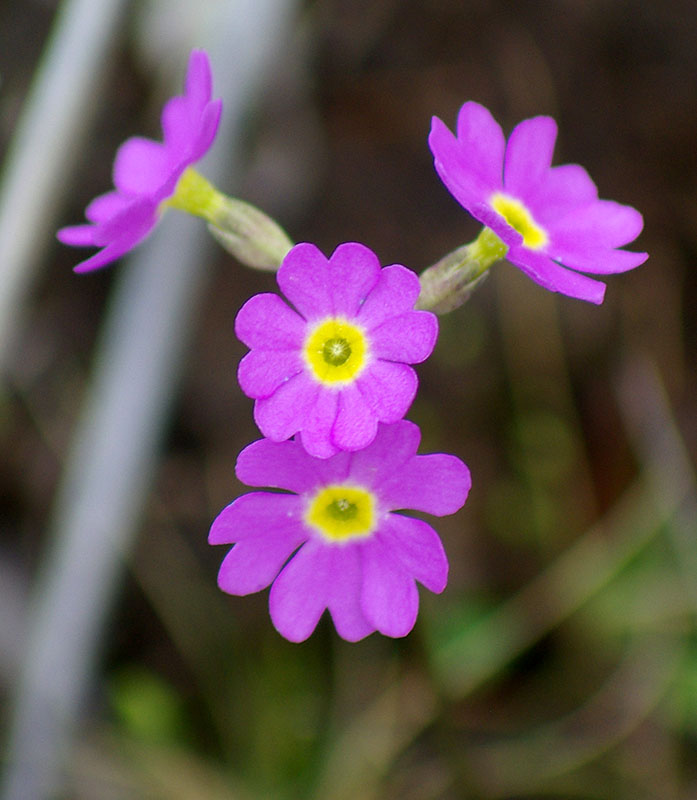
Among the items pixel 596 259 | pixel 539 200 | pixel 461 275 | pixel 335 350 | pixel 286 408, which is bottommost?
pixel 286 408

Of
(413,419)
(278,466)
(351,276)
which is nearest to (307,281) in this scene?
(351,276)

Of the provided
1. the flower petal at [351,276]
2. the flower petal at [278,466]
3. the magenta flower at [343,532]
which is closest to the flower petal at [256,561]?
the magenta flower at [343,532]

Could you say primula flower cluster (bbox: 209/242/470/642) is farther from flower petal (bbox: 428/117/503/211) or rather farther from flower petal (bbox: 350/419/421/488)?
flower petal (bbox: 428/117/503/211)

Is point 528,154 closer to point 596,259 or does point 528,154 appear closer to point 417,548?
point 596,259

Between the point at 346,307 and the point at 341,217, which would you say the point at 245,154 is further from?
the point at 346,307

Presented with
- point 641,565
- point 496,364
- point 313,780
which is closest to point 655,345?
point 496,364

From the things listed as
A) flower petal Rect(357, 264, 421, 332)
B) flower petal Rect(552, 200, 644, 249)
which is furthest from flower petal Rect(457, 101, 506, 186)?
flower petal Rect(357, 264, 421, 332)

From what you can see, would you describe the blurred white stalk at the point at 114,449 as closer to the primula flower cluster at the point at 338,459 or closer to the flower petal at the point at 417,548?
the primula flower cluster at the point at 338,459
